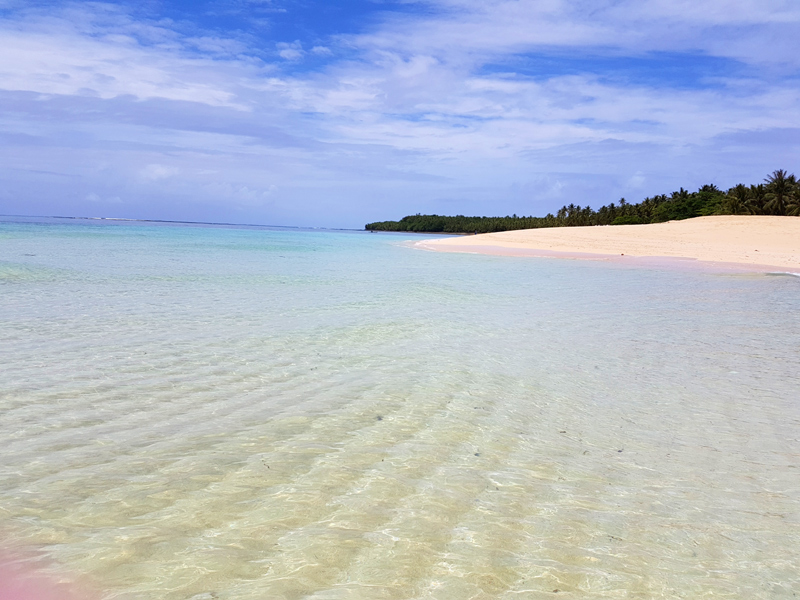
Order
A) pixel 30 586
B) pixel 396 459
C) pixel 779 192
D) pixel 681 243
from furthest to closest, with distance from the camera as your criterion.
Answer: pixel 779 192 → pixel 681 243 → pixel 396 459 → pixel 30 586

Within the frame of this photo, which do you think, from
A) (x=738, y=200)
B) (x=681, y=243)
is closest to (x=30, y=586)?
(x=681, y=243)

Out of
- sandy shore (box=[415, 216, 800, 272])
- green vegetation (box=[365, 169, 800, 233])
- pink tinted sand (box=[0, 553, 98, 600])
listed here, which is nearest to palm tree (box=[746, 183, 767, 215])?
green vegetation (box=[365, 169, 800, 233])

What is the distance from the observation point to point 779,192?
3027 inches

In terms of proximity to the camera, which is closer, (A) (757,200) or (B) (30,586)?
(B) (30,586)

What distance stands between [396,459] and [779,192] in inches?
3502

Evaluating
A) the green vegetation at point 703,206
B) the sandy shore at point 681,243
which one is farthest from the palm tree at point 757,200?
the sandy shore at point 681,243

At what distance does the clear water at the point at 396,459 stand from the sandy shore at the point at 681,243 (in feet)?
72.7

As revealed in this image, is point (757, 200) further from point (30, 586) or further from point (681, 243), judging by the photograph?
point (30, 586)

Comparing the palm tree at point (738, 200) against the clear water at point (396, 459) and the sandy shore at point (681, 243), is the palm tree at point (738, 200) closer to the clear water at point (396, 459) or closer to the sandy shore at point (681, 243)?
the sandy shore at point (681, 243)

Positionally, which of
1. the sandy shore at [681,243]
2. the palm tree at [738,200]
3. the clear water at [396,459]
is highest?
the palm tree at [738,200]

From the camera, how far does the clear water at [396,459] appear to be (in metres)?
2.75

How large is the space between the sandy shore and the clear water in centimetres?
2216

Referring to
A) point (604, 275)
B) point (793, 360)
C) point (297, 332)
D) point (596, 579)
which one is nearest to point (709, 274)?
point (604, 275)

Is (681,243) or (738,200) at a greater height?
(738,200)
